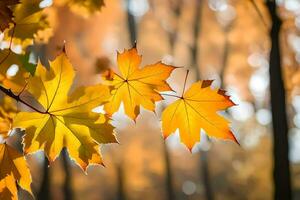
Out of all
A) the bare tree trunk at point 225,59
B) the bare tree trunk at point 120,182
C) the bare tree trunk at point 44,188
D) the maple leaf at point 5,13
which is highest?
the bare tree trunk at point 225,59

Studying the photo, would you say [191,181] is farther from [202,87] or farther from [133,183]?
[202,87]

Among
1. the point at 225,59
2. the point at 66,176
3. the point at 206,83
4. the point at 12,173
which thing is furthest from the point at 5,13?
the point at 225,59

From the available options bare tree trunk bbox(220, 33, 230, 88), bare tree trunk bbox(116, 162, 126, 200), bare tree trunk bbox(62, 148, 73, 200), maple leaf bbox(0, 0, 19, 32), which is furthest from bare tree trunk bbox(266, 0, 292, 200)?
bare tree trunk bbox(116, 162, 126, 200)

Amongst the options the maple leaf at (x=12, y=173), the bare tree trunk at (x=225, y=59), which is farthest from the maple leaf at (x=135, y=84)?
the bare tree trunk at (x=225, y=59)

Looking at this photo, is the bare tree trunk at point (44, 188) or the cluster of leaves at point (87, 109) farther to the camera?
the bare tree trunk at point (44, 188)

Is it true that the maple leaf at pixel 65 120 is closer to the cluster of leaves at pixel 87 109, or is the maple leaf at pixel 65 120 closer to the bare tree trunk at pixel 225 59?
the cluster of leaves at pixel 87 109

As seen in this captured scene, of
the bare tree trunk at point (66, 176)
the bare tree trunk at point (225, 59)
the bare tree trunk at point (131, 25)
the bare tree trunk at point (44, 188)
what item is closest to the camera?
the bare tree trunk at point (44, 188)

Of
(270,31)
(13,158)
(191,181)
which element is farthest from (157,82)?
(191,181)
